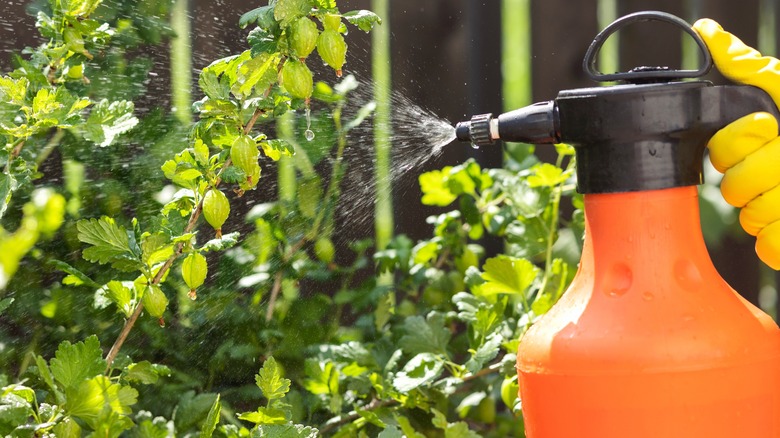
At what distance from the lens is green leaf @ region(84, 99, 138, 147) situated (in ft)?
3.01

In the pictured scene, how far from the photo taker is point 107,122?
3.05 ft

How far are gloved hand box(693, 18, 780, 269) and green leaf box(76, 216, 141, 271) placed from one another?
51 cm

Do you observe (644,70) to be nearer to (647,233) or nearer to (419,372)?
(647,233)

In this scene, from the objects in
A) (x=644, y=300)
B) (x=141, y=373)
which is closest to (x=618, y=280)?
(x=644, y=300)

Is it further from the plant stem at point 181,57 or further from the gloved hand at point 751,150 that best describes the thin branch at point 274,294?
the gloved hand at point 751,150

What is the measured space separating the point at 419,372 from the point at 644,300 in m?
0.33

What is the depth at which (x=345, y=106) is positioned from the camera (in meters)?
1.46

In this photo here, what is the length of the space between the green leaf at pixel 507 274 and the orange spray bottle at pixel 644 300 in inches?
9.4

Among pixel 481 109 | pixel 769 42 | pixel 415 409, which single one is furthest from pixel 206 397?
pixel 769 42

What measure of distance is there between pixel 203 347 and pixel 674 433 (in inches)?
25.1

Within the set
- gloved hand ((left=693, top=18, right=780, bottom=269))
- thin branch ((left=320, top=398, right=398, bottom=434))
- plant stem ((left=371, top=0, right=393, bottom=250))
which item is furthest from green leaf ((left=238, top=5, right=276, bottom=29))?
plant stem ((left=371, top=0, right=393, bottom=250))

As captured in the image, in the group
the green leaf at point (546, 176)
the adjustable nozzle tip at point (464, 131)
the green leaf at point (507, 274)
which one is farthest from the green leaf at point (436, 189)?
the adjustable nozzle tip at point (464, 131)

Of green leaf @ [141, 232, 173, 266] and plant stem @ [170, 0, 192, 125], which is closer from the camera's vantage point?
green leaf @ [141, 232, 173, 266]

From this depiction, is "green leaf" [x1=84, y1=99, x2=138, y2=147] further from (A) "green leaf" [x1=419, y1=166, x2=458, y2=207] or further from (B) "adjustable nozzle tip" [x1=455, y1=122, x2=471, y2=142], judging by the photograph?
(A) "green leaf" [x1=419, y1=166, x2=458, y2=207]
